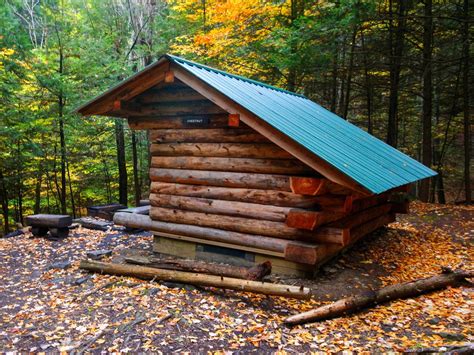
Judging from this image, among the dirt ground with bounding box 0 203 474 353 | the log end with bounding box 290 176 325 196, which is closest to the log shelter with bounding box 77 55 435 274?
the log end with bounding box 290 176 325 196

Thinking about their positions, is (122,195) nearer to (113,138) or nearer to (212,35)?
(113,138)

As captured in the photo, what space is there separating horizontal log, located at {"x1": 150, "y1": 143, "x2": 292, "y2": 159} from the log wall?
21 mm

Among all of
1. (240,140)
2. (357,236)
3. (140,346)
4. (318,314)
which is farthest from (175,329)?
(357,236)

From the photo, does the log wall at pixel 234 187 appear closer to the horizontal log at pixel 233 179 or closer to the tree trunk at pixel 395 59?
the horizontal log at pixel 233 179

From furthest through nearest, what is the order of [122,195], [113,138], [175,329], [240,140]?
[113,138] → [122,195] → [240,140] → [175,329]

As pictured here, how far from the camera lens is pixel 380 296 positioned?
17.9 feet

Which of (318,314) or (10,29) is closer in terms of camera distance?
(318,314)

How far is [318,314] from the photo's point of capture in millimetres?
4945

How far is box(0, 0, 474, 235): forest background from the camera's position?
12922mm

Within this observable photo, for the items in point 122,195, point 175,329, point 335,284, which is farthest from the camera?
point 122,195

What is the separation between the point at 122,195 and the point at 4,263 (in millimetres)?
9136

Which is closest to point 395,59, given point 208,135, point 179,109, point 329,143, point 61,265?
point 329,143

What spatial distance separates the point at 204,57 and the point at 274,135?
38.7ft

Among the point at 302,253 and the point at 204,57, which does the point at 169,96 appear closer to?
the point at 302,253
